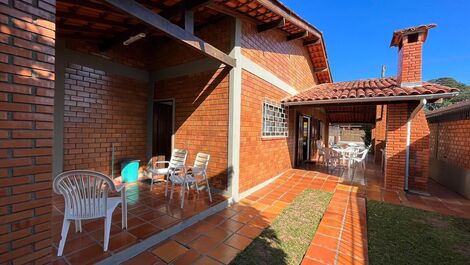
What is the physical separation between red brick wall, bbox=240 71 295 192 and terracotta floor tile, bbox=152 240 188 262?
2.18 metres

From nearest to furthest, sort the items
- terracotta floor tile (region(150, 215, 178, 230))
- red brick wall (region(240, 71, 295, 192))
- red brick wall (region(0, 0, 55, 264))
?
1. red brick wall (region(0, 0, 55, 264))
2. terracotta floor tile (region(150, 215, 178, 230))
3. red brick wall (region(240, 71, 295, 192))

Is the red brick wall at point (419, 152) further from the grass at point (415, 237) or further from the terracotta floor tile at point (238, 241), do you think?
the terracotta floor tile at point (238, 241)

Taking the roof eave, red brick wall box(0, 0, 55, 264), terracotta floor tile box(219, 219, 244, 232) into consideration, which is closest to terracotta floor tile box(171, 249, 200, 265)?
terracotta floor tile box(219, 219, 244, 232)

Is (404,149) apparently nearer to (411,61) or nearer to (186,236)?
(411,61)

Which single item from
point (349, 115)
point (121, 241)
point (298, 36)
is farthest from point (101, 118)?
point (349, 115)

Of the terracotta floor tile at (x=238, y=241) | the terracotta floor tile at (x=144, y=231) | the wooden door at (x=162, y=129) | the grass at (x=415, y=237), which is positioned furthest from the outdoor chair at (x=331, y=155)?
the terracotta floor tile at (x=144, y=231)

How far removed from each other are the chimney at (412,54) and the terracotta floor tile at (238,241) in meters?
5.98

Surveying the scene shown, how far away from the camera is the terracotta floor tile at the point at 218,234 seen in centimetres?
314

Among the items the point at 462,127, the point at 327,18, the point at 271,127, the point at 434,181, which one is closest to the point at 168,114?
the point at 271,127

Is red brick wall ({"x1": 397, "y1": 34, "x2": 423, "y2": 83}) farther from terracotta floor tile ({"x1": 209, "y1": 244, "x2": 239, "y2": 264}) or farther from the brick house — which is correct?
terracotta floor tile ({"x1": 209, "y1": 244, "x2": 239, "y2": 264})

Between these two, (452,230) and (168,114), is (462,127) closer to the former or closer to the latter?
(452,230)

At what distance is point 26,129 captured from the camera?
70.7 inches

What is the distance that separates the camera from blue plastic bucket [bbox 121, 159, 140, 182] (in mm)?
5377

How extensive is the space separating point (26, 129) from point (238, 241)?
2.82 meters
